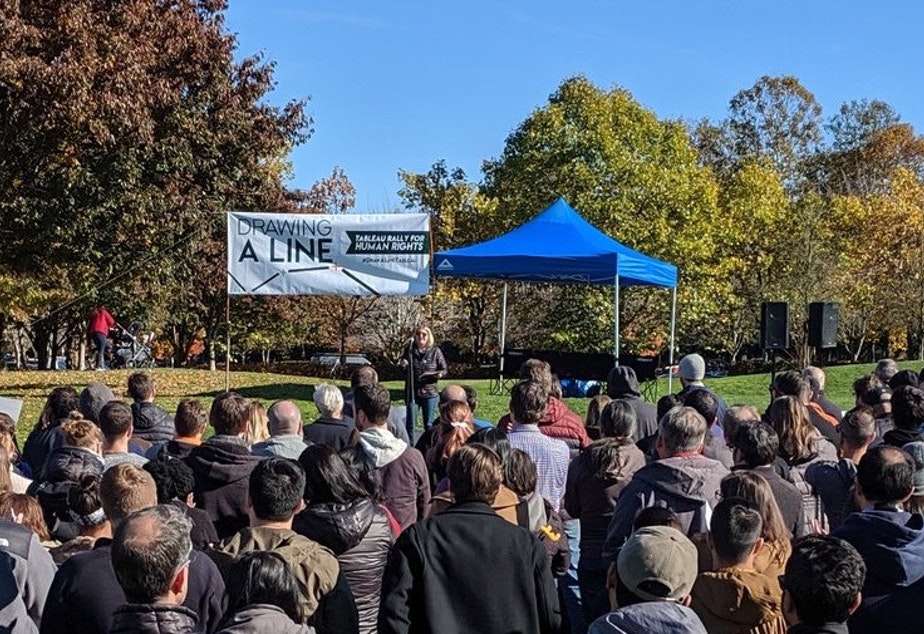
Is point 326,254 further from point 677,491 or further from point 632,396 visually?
point 677,491

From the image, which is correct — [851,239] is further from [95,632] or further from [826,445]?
[95,632]

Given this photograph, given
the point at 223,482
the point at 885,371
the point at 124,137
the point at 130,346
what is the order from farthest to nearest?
1. the point at 130,346
2. the point at 124,137
3. the point at 885,371
4. the point at 223,482

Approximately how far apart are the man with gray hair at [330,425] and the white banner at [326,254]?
16.3 feet

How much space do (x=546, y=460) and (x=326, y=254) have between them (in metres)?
6.79

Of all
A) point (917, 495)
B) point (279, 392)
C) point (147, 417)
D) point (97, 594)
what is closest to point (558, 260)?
point (279, 392)

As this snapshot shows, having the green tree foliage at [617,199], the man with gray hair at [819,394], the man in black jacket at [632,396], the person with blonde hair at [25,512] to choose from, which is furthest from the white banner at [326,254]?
the green tree foliage at [617,199]

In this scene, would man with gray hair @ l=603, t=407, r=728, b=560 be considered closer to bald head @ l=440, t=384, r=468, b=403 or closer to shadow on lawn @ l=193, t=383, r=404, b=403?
bald head @ l=440, t=384, r=468, b=403

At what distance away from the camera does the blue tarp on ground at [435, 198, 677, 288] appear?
1582 centimetres

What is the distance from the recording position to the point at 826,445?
6586mm

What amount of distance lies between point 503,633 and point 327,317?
1227 inches

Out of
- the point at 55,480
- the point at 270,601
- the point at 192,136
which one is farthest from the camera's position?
the point at 192,136

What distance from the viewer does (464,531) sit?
3.91m

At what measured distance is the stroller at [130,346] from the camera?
33.7 meters

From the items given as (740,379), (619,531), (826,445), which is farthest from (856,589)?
(740,379)
